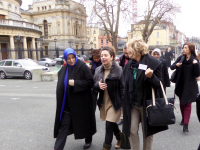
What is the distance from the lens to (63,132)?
3305 mm

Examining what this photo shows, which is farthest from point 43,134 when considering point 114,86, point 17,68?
point 17,68

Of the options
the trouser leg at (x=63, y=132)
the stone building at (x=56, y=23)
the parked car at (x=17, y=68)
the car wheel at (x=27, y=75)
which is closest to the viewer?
the trouser leg at (x=63, y=132)

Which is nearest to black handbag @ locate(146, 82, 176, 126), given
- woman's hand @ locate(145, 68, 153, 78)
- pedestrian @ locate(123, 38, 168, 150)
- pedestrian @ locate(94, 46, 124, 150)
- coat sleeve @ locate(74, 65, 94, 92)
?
pedestrian @ locate(123, 38, 168, 150)

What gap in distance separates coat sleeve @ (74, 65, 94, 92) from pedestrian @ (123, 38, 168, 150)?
0.78 meters

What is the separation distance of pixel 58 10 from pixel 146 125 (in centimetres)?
6114

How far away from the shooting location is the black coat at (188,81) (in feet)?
13.9

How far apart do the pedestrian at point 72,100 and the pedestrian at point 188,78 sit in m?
2.21

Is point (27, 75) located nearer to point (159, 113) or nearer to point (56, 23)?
point (159, 113)

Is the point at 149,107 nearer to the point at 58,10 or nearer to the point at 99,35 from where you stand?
the point at 58,10

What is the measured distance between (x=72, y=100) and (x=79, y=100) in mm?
127

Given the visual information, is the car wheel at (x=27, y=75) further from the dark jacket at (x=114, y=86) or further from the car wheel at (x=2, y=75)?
the dark jacket at (x=114, y=86)

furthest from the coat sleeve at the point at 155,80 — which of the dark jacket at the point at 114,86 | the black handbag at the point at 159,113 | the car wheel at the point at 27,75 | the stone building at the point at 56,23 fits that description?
the stone building at the point at 56,23


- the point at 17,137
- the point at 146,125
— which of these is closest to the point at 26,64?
the point at 17,137

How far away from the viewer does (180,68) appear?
4.39m
